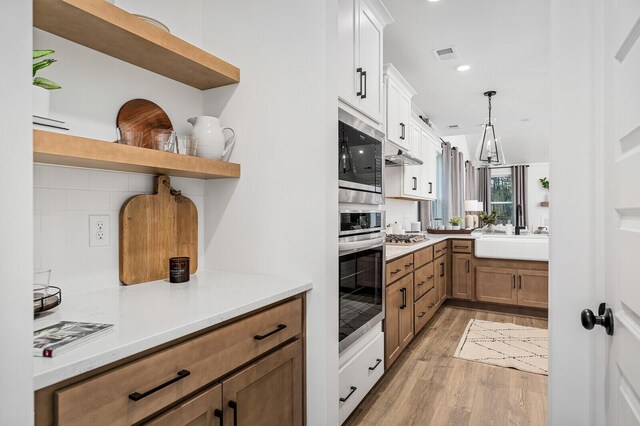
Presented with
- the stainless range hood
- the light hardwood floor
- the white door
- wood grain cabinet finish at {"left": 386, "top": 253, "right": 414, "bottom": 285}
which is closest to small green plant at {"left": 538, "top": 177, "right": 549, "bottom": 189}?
the stainless range hood

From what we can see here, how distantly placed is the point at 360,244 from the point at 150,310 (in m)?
1.11

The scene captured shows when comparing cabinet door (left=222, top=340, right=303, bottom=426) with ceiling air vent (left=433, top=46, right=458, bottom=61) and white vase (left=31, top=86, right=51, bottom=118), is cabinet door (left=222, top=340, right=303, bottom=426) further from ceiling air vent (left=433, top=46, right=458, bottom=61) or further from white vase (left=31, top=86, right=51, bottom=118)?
ceiling air vent (left=433, top=46, right=458, bottom=61)

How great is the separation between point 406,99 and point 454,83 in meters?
0.72

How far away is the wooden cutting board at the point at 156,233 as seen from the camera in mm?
1506

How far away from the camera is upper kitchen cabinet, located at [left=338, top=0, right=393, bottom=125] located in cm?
185

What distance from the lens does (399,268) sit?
8.87 feet

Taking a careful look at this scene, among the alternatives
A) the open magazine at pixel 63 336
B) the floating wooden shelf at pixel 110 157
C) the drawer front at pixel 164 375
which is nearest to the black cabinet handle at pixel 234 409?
the drawer front at pixel 164 375

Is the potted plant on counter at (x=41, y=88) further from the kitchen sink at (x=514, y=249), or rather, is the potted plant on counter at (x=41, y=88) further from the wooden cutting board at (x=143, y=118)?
the kitchen sink at (x=514, y=249)

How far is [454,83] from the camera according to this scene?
380 centimetres

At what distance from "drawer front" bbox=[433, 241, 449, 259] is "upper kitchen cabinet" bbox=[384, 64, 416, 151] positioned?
1.12 m

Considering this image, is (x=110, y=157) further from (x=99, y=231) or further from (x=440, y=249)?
(x=440, y=249)

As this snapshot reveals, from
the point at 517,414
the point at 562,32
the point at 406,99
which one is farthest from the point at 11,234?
the point at 406,99

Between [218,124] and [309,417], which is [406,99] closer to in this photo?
[218,124]

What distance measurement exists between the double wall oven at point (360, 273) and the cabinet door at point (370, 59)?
0.62 m
